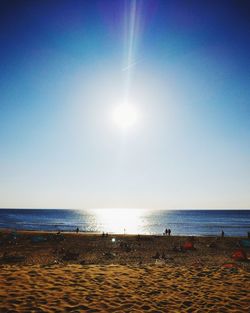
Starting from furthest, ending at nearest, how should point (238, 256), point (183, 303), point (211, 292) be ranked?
point (238, 256) → point (211, 292) → point (183, 303)

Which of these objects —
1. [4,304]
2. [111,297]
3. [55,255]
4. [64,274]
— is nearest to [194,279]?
[111,297]

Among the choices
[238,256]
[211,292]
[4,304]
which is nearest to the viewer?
[4,304]

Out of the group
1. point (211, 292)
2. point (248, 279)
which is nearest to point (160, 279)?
point (211, 292)

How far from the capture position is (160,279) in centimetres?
1151

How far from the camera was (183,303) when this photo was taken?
8.78 meters

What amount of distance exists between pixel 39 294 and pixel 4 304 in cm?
133

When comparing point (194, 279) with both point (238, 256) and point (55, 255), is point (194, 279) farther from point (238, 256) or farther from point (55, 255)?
point (55, 255)

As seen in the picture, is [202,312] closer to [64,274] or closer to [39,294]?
[39,294]

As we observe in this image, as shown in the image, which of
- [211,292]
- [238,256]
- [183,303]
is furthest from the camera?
[238,256]

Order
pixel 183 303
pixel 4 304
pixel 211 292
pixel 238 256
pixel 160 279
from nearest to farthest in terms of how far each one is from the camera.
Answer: pixel 4 304, pixel 183 303, pixel 211 292, pixel 160 279, pixel 238 256

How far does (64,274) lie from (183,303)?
5.73 metres

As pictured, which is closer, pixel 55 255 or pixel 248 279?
pixel 248 279

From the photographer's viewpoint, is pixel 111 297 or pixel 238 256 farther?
pixel 238 256

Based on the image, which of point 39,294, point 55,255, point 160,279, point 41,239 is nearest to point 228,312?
point 160,279
